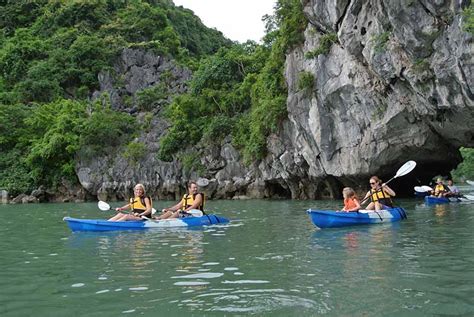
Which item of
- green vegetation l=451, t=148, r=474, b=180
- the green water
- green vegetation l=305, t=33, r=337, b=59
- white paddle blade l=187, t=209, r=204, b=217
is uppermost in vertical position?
green vegetation l=305, t=33, r=337, b=59

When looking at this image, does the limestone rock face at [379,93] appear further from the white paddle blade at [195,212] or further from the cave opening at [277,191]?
the white paddle blade at [195,212]

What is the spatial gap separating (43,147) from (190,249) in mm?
30276

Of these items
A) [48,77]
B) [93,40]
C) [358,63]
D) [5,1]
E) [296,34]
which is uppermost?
[5,1]

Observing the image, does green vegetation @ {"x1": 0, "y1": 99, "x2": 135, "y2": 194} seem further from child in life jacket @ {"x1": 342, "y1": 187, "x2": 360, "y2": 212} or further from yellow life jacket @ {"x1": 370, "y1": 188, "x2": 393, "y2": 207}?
child in life jacket @ {"x1": 342, "y1": 187, "x2": 360, "y2": 212}

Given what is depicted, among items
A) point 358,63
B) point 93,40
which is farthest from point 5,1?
point 358,63

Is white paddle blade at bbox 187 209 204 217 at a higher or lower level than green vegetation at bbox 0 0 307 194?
lower

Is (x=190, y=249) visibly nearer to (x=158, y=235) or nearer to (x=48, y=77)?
(x=158, y=235)

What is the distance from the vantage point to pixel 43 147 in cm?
3638

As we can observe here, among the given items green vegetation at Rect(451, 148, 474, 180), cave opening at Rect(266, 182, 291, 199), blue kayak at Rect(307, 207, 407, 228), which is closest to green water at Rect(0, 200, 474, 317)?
blue kayak at Rect(307, 207, 407, 228)

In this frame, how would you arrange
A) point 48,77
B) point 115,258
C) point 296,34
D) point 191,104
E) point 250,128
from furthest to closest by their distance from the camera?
point 48,77
point 191,104
point 250,128
point 296,34
point 115,258

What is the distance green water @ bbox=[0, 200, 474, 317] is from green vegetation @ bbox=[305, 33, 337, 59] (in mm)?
11061

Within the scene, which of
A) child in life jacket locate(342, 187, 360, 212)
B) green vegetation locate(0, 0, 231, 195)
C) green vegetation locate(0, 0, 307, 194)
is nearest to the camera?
child in life jacket locate(342, 187, 360, 212)

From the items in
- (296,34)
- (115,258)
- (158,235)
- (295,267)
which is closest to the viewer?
(295,267)

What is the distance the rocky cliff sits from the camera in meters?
15.1
